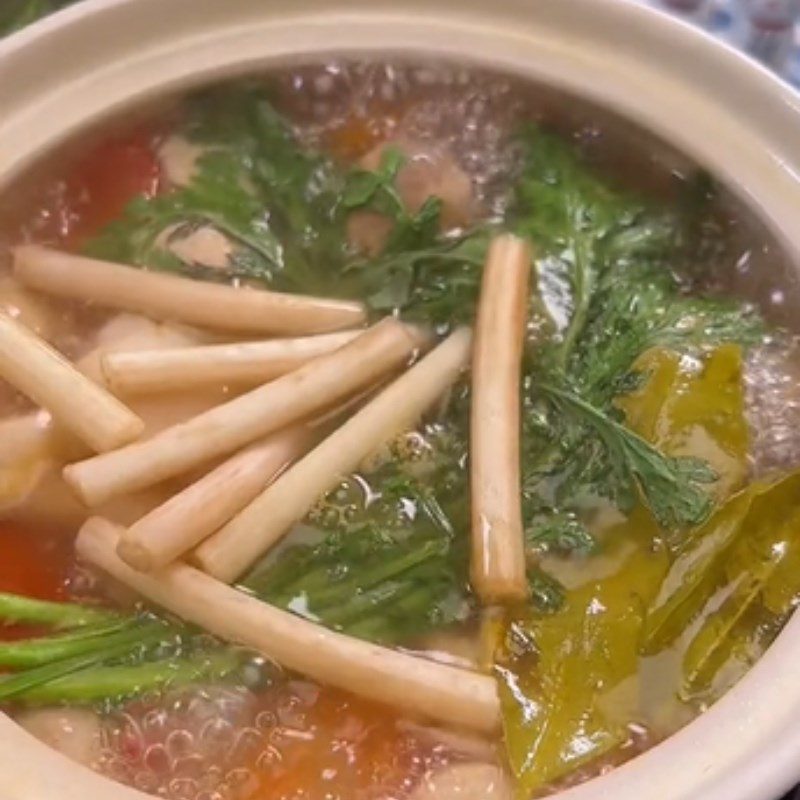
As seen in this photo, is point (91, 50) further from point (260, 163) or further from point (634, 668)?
point (634, 668)

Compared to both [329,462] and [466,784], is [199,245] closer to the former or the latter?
[329,462]

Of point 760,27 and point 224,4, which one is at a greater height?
point 760,27

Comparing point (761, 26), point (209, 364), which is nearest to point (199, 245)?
point (209, 364)

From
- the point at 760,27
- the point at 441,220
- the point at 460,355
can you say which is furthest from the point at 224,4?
the point at 760,27

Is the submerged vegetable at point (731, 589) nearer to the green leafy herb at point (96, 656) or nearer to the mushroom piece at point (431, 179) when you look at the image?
the green leafy herb at point (96, 656)

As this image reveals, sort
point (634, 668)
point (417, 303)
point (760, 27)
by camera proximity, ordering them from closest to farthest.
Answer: point (634, 668), point (417, 303), point (760, 27)

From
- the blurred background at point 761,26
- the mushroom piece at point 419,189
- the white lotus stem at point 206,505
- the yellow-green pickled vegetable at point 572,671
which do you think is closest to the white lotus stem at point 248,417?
the white lotus stem at point 206,505
